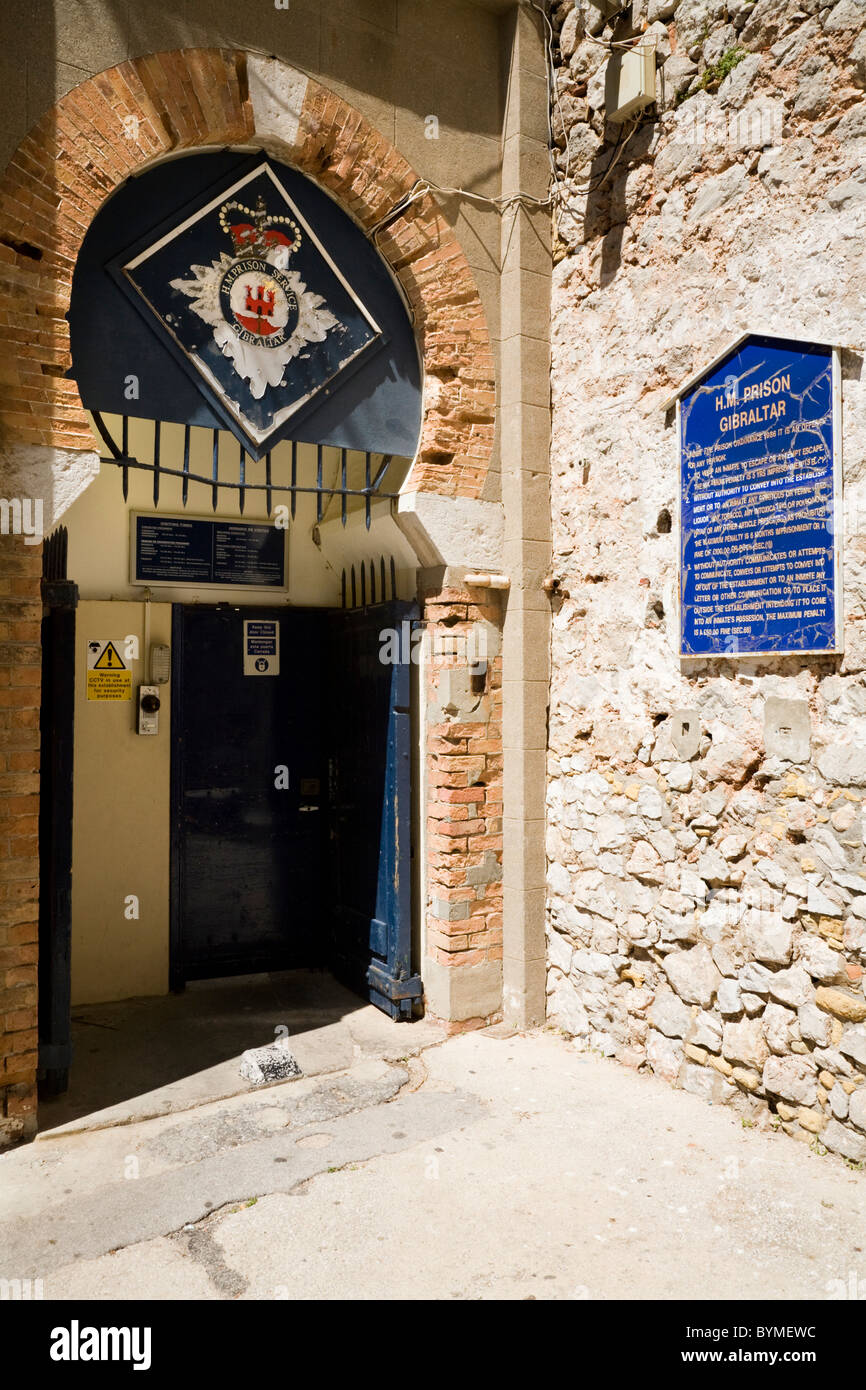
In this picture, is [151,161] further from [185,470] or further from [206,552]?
[206,552]

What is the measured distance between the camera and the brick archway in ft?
12.5

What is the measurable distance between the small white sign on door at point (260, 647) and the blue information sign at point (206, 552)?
254mm

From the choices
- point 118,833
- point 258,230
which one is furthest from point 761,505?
point 118,833

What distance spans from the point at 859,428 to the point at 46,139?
3526 millimetres

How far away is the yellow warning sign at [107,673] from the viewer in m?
5.47

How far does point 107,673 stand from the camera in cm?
551

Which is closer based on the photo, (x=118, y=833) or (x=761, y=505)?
(x=761, y=505)

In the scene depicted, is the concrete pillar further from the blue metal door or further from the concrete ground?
the blue metal door

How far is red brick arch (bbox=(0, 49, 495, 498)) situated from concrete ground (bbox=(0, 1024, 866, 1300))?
2978 millimetres

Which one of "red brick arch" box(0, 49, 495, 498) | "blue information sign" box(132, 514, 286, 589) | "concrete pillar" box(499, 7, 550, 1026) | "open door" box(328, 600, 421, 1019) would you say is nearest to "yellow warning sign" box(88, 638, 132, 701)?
"blue information sign" box(132, 514, 286, 589)

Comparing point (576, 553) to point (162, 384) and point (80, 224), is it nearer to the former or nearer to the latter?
point (162, 384)

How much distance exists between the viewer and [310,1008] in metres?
5.39

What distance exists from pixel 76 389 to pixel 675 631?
2.87m

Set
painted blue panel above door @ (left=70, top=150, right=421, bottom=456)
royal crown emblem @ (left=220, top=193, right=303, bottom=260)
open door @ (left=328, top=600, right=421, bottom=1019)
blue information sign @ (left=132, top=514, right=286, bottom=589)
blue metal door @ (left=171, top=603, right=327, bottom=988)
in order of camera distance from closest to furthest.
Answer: painted blue panel above door @ (left=70, top=150, right=421, bottom=456) → royal crown emblem @ (left=220, top=193, right=303, bottom=260) → open door @ (left=328, top=600, right=421, bottom=1019) → blue information sign @ (left=132, top=514, right=286, bottom=589) → blue metal door @ (left=171, top=603, right=327, bottom=988)
